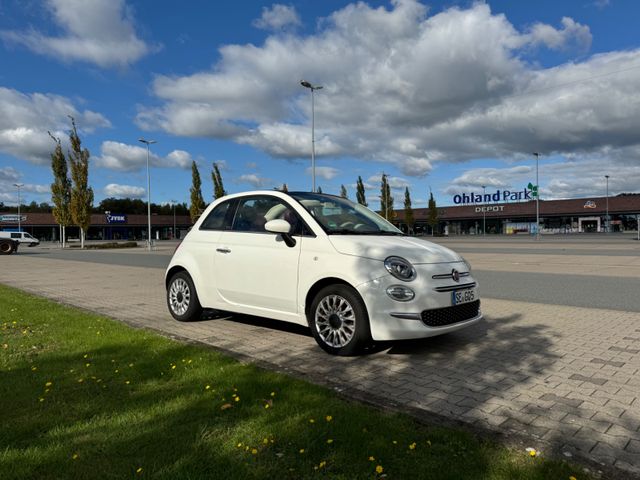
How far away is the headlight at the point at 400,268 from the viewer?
4.55m

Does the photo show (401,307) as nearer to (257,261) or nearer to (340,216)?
(340,216)

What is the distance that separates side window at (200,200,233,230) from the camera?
620 cm

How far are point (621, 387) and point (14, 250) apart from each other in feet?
122

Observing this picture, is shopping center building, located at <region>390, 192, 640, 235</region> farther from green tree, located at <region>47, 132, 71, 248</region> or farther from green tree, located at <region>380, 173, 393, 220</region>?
green tree, located at <region>47, 132, 71, 248</region>

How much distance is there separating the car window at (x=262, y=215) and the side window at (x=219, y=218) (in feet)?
0.59

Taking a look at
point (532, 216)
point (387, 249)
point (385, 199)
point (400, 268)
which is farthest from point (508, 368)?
point (532, 216)

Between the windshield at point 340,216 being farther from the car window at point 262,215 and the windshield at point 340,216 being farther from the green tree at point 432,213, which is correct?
the green tree at point 432,213

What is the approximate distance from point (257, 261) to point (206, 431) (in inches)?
104

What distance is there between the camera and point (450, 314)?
479 centimetres

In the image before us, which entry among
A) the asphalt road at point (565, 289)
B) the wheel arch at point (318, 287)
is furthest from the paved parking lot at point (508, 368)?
the asphalt road at point (565, 289)

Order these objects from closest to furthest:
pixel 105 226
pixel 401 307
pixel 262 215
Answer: pixel 401 307
pixel 262 215
pixel 105 226

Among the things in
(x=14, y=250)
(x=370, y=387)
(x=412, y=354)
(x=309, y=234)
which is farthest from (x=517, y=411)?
(x=14, y=250)

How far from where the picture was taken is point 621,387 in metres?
3.98

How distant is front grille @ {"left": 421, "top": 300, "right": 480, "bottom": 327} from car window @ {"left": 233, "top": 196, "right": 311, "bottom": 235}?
1.53 meters
